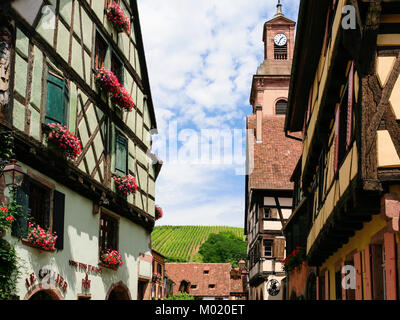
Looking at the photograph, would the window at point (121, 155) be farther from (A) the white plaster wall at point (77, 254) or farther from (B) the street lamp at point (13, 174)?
(B) the street lamp at point (13, 174)

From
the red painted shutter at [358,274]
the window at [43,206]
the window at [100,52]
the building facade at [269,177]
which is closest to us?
the red painted shutter at [358,274]

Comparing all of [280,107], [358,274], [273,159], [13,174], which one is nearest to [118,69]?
[13,174]

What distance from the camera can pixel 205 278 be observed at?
6719cm

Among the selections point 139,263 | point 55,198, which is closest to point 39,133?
point 55,198

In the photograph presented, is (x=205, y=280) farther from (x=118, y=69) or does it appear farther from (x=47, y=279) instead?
(x=47, y=279)

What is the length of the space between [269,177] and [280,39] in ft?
49.9


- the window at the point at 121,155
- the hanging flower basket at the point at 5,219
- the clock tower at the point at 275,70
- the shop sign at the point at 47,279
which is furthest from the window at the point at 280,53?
the hanging flower basket at the point at 5,219

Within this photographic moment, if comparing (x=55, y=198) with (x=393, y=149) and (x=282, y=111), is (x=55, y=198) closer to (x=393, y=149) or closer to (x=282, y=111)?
(x=393, y=149)

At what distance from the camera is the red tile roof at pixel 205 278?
65.8 m

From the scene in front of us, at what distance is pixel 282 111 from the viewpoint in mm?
39625

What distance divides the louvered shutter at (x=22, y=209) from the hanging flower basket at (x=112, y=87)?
4.80m

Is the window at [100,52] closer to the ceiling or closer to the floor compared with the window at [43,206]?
closer to the ceiling

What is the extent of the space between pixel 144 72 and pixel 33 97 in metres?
8.40

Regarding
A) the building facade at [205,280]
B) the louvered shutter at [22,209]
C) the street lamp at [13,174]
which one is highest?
the street lamp at [13,174]
